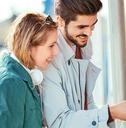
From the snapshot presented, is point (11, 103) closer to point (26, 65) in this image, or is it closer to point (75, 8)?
point (26, 65)

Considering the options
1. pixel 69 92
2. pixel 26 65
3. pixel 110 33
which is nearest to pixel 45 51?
pixel 26 65

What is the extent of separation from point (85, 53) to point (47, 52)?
0.33 m

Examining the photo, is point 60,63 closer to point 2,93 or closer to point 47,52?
point 47,52

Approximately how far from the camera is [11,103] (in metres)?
1.46

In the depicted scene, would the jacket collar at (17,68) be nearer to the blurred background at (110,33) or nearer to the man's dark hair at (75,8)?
the man's dark hair at (75,8)

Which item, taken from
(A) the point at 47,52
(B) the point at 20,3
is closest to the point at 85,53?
(A) the point at 47,52

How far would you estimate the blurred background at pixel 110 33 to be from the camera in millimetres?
2184

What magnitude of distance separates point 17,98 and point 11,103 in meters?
0.03

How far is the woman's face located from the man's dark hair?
0.14 metres

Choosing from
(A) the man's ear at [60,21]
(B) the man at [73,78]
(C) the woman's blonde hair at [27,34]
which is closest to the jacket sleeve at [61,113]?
(B) the man at [73,78]

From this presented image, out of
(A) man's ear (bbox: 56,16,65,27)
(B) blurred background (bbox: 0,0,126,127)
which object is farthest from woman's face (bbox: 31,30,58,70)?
(B) blurred background (bbox: 0,0,126,127)

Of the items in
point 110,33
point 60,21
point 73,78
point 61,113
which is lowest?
point 61,113

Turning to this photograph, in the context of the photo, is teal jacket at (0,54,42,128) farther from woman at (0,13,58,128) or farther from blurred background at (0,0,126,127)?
blurred background at (0,0,126,127)

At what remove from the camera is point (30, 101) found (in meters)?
1.53
